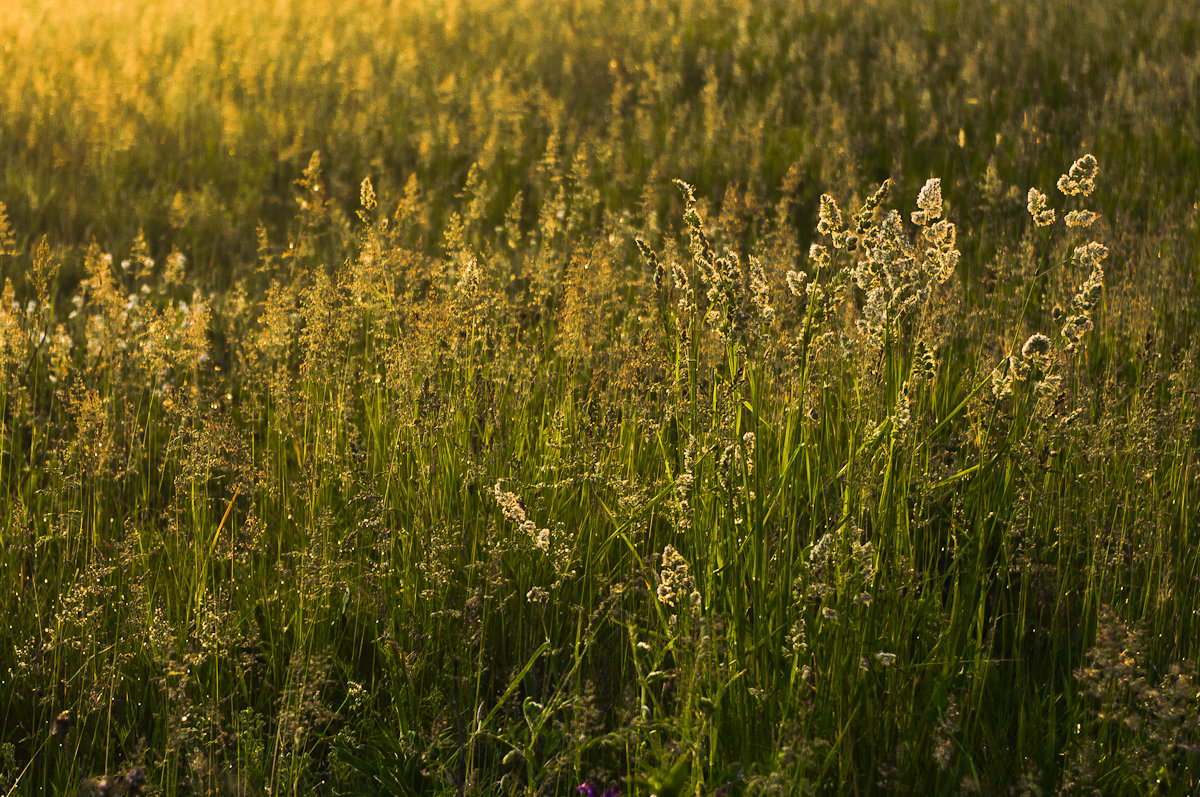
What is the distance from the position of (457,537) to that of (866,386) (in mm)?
913

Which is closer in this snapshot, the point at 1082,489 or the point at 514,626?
the point at 514,626

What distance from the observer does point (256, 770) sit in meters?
1.69

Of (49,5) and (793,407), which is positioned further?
(49,5)

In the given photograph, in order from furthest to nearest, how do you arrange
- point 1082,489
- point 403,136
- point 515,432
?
point 403,136 < point 515,432 < point 1082,489

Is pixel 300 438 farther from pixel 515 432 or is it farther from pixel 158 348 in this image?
pixel 515 432

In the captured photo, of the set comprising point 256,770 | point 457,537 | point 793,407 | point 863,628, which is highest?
point 793,407

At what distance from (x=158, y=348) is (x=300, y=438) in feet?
1.46

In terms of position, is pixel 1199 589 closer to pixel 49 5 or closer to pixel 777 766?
pixel 777 766

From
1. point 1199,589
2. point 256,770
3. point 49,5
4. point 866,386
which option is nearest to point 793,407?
point 866,386

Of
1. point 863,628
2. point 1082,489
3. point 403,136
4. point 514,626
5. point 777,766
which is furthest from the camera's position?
point 403,136

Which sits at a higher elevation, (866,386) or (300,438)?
(866,386)

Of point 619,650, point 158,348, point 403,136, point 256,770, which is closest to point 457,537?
point 619,650

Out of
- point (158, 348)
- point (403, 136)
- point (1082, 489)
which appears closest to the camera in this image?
point (1082, 489)

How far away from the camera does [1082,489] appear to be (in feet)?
7.39
